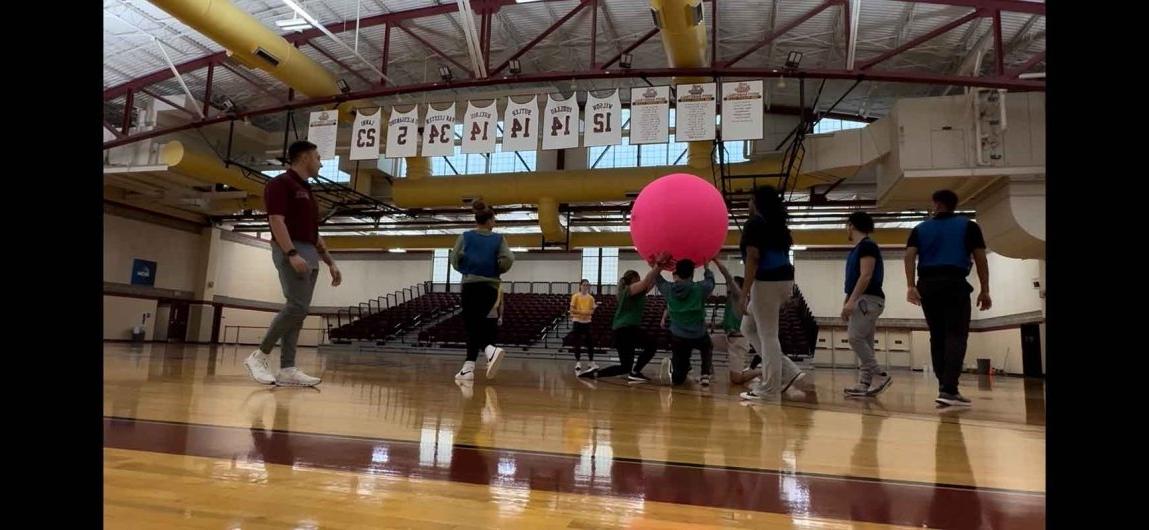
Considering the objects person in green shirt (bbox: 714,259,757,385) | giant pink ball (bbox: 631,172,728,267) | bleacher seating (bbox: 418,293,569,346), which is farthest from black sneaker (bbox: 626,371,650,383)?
bleacher seating (bbox: 418,293,569,346)

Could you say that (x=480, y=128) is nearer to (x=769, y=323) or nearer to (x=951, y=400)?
(x=769, y=323)

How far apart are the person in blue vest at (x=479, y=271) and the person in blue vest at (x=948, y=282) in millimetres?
2863

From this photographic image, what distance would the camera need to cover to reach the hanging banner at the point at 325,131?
8.85 meters

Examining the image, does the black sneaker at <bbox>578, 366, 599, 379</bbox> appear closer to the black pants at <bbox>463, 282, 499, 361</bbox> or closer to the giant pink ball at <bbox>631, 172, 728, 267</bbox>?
the giant pink ball at <bbox>631, 172, 728, 267</bbox>

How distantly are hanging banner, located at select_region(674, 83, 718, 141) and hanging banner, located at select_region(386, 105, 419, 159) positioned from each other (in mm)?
3929

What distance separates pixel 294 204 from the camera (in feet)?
11.9

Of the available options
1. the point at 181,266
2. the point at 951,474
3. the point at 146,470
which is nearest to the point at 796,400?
the point at 951,474

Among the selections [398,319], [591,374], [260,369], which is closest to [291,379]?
[260,369]

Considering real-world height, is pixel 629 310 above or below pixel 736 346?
above

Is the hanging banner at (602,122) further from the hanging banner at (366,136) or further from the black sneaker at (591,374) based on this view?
the black sneaker at (591,374)

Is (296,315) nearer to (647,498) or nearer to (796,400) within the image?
(647,498)

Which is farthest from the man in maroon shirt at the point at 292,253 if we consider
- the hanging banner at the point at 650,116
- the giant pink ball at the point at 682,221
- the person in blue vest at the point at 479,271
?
the hanging banner at the point at 650,116

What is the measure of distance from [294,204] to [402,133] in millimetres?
5600
